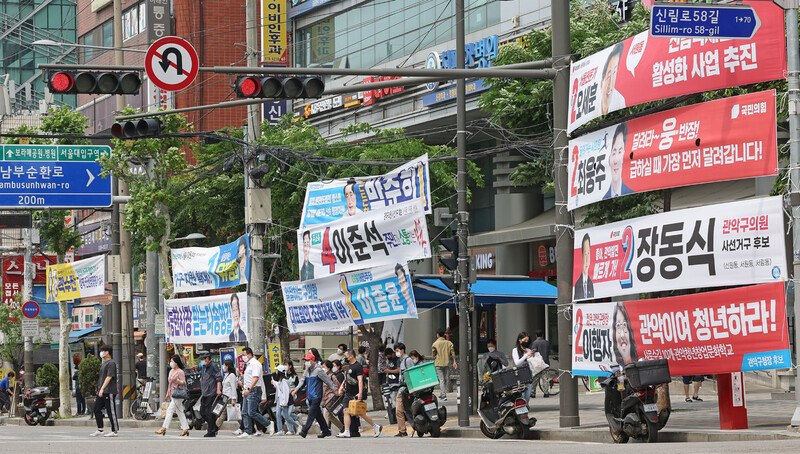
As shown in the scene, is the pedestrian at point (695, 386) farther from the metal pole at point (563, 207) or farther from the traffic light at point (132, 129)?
the traffic light at point (132, 129)

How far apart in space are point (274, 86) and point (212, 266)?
39.3 feet

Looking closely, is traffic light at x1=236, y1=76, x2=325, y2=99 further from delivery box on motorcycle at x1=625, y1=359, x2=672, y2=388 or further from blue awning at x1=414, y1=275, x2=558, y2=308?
blue awning at x1=414, y1=275, x2=558, y2=308

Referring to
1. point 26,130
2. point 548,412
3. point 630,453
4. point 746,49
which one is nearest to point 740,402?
point 630,453

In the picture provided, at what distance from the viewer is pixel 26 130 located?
107ft

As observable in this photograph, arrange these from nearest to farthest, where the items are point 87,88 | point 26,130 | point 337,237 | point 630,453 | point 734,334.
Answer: point 630,453 → point 734,334 → point 87,88 → point 337,237 → point 26,130

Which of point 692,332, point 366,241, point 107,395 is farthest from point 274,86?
point 107,395

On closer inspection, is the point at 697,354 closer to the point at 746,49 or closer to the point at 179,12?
the point at 746,49

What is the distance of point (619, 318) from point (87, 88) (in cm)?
815

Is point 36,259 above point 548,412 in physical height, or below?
above

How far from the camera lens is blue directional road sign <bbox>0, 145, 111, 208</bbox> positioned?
31172 millimetres

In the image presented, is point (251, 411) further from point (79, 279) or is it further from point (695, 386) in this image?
point (79, 279)

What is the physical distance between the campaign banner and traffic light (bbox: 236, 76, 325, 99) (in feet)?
20.3

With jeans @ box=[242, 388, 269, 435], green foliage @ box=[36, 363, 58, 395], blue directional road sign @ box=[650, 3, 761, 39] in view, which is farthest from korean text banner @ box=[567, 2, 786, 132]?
green foliage @ box=[36, 363, 58, 395]

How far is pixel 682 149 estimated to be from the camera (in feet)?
52.7
